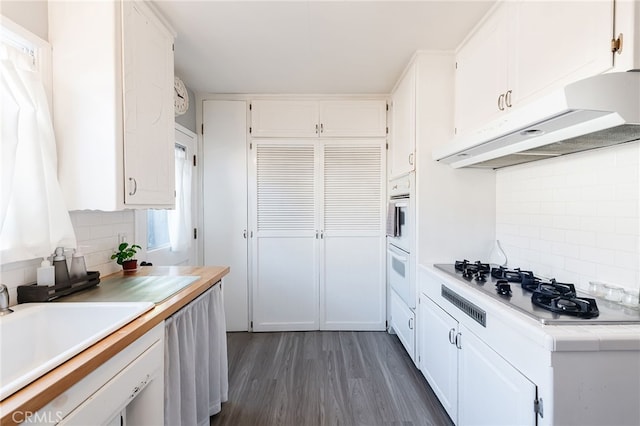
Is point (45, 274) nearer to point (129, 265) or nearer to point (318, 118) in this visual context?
point (129, 265)

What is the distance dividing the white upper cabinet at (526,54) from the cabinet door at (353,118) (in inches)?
40.2

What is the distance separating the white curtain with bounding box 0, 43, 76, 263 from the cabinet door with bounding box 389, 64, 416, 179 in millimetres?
2184

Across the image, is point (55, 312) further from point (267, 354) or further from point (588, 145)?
point (588, 145)

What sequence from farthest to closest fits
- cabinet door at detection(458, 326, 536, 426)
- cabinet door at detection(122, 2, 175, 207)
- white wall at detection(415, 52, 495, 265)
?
white wall at detection(415, 52, 495, 265) → cabinet door at detection(122, 2, 175, 207) → cabinet door at detection(458, 326, 536, 426)

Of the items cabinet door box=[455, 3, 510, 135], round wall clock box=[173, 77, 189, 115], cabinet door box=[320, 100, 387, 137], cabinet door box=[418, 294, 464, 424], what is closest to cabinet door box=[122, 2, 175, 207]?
round wall clock box=[173, 77, 189, 115]

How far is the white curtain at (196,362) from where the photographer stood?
142cm

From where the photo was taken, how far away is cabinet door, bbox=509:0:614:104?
1118 mm

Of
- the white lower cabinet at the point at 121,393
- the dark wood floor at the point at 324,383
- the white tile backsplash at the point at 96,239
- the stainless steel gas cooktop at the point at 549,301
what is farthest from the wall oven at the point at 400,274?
the white tile backsplash at the point at 96,239

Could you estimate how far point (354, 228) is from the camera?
321 cm

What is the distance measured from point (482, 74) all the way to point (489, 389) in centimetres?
174

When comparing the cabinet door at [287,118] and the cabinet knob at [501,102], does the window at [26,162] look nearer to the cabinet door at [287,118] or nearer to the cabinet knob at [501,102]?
the cabinet door at [287,118]

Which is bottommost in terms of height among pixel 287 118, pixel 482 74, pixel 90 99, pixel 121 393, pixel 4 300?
pixel 121 393

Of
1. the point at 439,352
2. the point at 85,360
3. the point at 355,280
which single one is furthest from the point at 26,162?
the point at 355,280

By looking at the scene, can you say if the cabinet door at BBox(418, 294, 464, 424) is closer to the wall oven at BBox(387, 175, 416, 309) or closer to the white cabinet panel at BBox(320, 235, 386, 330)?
the wall oven at BBox(387, 175, 416, 309)
